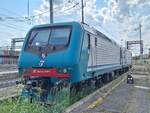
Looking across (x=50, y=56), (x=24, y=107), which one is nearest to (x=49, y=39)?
(x=50, y=56)

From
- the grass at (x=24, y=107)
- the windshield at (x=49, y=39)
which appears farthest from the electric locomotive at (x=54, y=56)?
the grass at (x=24, y=107)

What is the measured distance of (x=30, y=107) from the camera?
7.77 meters

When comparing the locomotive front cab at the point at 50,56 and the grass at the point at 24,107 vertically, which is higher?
the locomotive front cab at the point at 50,56

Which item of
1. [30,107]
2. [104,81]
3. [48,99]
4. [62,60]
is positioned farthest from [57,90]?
[104,81]

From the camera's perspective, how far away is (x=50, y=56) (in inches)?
468

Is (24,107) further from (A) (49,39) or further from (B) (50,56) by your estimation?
(A) (49,39)

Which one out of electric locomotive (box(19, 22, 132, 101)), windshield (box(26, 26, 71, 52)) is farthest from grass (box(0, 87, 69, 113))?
windshield (box(26, 26, 71, 52))

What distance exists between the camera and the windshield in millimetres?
12125

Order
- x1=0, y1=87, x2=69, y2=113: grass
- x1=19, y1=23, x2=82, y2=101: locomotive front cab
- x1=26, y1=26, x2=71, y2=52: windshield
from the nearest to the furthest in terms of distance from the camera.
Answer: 1. x1=0, y1=87, x2=69, y2=113: grass
2. x1=19, y1=23, x2=82, y2=101: locomotive front cab
3. x1=26, y1=26, x2=71, y2=52: windshield

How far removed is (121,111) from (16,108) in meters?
4.12

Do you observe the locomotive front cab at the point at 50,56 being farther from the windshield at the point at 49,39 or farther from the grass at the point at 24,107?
the grass at the point at 24,107

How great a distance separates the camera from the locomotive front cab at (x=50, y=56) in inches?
455

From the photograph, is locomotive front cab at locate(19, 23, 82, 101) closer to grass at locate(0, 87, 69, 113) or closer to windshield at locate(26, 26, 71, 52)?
windshield at locate(26, 26, 71, 52)

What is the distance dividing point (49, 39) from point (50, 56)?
33.7 inches
